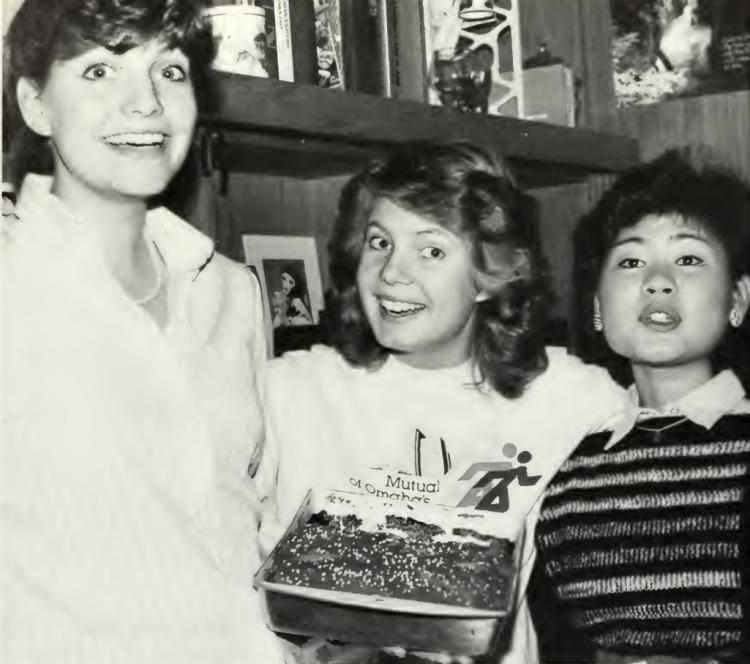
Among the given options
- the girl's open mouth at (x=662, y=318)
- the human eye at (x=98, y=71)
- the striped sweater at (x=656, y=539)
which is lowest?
the striped sweater at (x=656, y=539)

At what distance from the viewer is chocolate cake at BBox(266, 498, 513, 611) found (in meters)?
0.82

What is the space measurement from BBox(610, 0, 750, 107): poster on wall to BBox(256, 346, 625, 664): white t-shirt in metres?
0.26

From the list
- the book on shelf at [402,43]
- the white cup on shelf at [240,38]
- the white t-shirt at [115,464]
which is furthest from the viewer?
the book on shelf at [402,43]

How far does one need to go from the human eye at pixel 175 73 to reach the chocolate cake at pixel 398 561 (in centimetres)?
36

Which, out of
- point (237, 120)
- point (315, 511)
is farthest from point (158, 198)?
point (315, 511)

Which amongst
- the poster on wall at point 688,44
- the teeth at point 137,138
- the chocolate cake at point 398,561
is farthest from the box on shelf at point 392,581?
the poster on wall at point 688,44

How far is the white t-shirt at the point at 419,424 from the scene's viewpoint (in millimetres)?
921

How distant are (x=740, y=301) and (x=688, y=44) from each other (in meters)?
0.23

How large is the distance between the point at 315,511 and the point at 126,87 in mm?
363

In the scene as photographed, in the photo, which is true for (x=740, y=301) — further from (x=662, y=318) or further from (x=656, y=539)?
(x=656, y=539)

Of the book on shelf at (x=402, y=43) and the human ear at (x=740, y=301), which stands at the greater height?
the book on shelf at (x=402, y=43)

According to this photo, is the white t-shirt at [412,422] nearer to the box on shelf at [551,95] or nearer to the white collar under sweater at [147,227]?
the white collar under sweater at [147,227]

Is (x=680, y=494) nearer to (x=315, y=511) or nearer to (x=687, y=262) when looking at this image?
(x=687, y=262)

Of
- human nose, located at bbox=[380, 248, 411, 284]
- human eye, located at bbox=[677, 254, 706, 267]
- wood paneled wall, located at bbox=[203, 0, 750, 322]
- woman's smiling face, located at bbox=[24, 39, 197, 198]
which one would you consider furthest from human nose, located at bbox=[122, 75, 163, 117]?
human eye, located at bbox=[677, 254, 706, 267]
